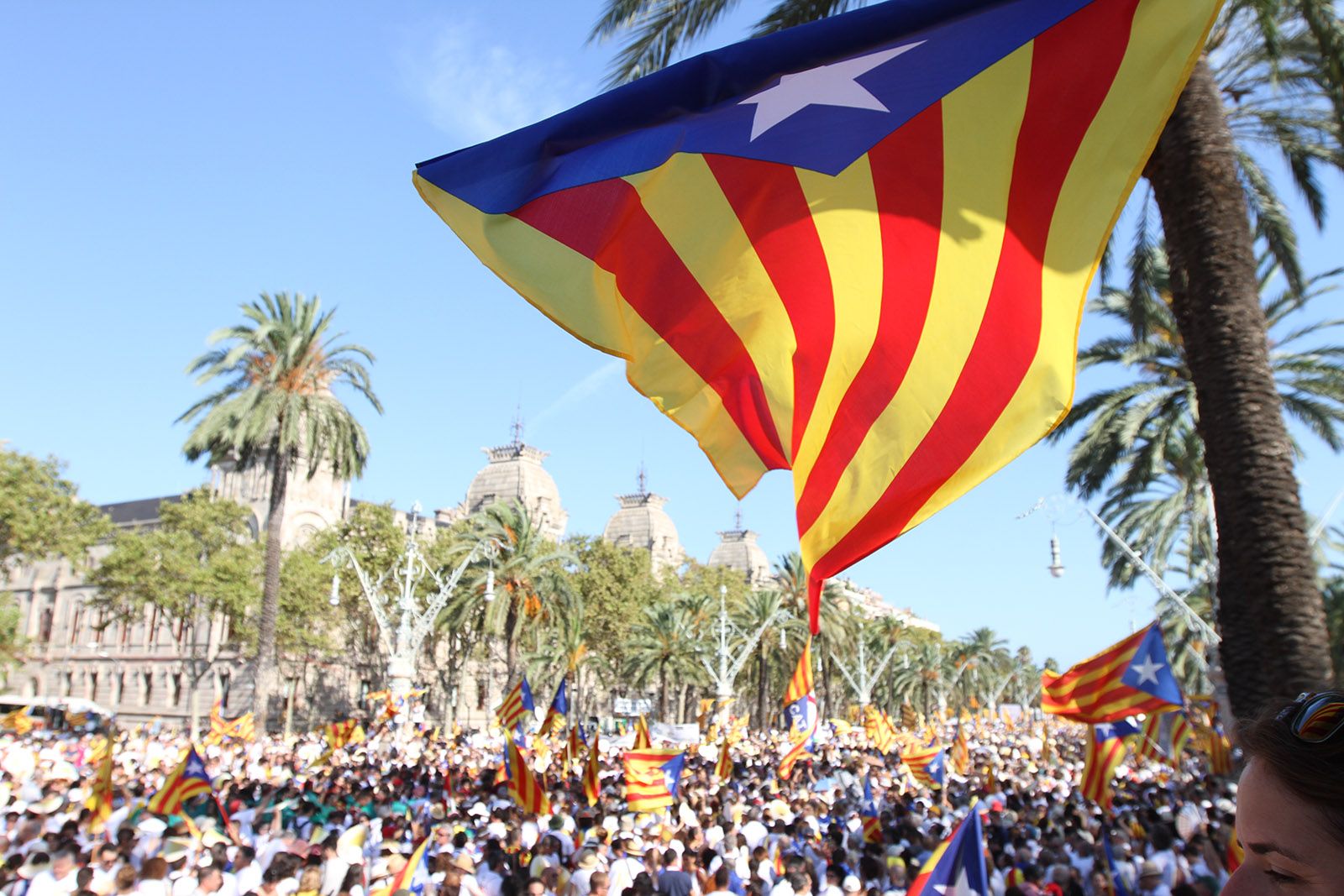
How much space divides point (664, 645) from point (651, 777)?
3515cm

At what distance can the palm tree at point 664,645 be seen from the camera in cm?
4778

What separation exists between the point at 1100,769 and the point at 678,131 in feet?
43.6

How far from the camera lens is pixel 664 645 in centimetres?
4756

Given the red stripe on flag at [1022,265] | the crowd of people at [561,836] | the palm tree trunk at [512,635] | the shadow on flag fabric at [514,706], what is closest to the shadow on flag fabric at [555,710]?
the crowd of people at [561,836]

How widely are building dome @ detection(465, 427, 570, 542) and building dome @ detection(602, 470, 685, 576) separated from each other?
42.3 feet

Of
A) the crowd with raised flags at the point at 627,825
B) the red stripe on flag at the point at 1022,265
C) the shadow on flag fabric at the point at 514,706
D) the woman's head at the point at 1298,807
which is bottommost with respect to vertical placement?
the crowd with raised flags at the point at 627,825

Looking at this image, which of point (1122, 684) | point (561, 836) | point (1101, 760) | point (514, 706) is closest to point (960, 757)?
point (1101, 760)

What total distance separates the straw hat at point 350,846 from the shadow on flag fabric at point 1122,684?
8.57m

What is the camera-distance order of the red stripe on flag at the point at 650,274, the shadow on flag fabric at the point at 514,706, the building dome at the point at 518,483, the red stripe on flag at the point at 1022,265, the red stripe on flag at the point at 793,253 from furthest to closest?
the building dome at the point at 518,483 < the shadow on flag fabric at the point at 514,706 < the red stripe on flag at the point at 650,274 < the red stripe on flag at the point at 793,253 < the red stripe on flag at the point at 1022,265

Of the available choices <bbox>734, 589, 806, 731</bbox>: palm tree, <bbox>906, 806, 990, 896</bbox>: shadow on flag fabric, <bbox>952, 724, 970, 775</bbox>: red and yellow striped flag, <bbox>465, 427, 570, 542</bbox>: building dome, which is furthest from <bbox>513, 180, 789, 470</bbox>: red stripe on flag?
<bbox>465, 427, 570, 542</bbox>: building dome

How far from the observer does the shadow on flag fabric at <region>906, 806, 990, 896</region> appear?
5.81 m

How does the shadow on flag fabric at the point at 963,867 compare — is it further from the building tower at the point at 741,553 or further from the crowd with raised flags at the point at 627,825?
the building tower at the point at 741,553

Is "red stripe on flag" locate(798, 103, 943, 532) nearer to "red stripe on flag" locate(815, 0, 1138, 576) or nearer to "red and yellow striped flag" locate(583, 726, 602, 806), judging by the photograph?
"red stripe on flag" locate(815, 0, 1138, 576)

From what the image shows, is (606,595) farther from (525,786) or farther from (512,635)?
(525,786)
